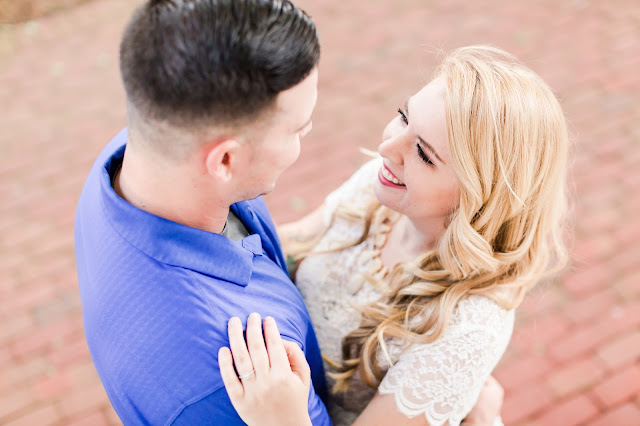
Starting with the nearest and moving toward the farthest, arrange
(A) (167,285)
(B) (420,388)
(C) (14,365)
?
(A) (167,285), (B) (420,388), (C) (14,365)

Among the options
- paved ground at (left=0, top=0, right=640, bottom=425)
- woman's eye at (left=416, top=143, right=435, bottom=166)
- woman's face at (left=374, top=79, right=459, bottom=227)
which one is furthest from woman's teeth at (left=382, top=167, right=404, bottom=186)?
paved ground at (left=0, top=0, right=640, bottom=425)

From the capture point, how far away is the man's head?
1411 mm

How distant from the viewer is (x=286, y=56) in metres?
1.49

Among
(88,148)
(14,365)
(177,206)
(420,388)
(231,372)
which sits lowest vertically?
(14,365)

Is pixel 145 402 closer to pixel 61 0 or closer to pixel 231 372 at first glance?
pixel 231 372

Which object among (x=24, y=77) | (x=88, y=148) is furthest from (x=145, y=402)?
(x=24, y=77)

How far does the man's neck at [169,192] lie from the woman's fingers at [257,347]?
36cm

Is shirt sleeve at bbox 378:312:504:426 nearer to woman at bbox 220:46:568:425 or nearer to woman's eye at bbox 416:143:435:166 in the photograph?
woman at bbox 220:46:568:425

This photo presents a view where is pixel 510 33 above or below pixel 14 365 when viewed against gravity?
above

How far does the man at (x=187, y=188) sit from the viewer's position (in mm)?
1432

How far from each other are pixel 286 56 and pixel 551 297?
3104 mm

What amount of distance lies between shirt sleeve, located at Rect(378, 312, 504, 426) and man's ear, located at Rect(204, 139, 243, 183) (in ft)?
3.09

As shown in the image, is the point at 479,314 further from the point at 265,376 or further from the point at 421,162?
the point at 265,376

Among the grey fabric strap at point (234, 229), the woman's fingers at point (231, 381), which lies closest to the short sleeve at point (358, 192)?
Result: the grey fabric strap at point (234, 229)
